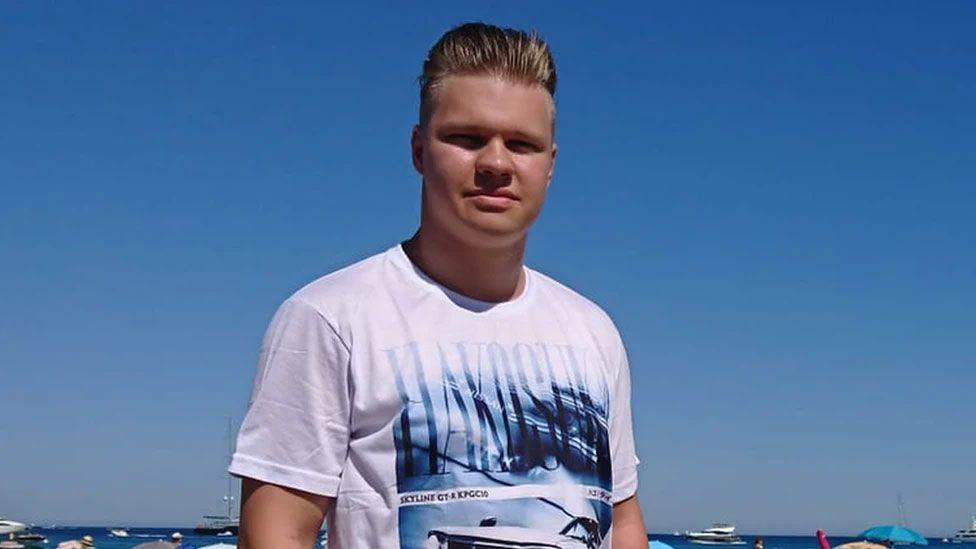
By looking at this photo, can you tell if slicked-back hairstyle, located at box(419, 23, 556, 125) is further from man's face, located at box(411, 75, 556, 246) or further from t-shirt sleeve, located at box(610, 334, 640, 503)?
t-shirt sleeve, located at box(610, 334, 640, 503)

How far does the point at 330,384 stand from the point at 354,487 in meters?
0.17

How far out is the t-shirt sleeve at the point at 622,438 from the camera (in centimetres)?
242

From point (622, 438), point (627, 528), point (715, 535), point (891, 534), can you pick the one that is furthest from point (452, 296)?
point (715, 535)

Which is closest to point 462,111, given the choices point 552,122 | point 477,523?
point 552,122

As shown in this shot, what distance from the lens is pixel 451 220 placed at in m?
2.19

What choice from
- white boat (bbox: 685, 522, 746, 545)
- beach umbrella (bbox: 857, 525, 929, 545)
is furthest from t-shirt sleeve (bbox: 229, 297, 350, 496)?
white boat (bbox: 685, 522, 746, 545)

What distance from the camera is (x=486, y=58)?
219 centimetres

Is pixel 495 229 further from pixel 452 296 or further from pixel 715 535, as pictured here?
pixel 715 535

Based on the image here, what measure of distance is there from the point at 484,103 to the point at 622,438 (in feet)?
2.35

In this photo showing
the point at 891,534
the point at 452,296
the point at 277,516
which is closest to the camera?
the point at 277,516

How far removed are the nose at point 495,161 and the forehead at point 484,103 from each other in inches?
1.4

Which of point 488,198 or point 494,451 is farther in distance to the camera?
point 488,198

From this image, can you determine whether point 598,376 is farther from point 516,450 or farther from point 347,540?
point 347,540

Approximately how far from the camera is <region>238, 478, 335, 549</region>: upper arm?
6.63 feet
